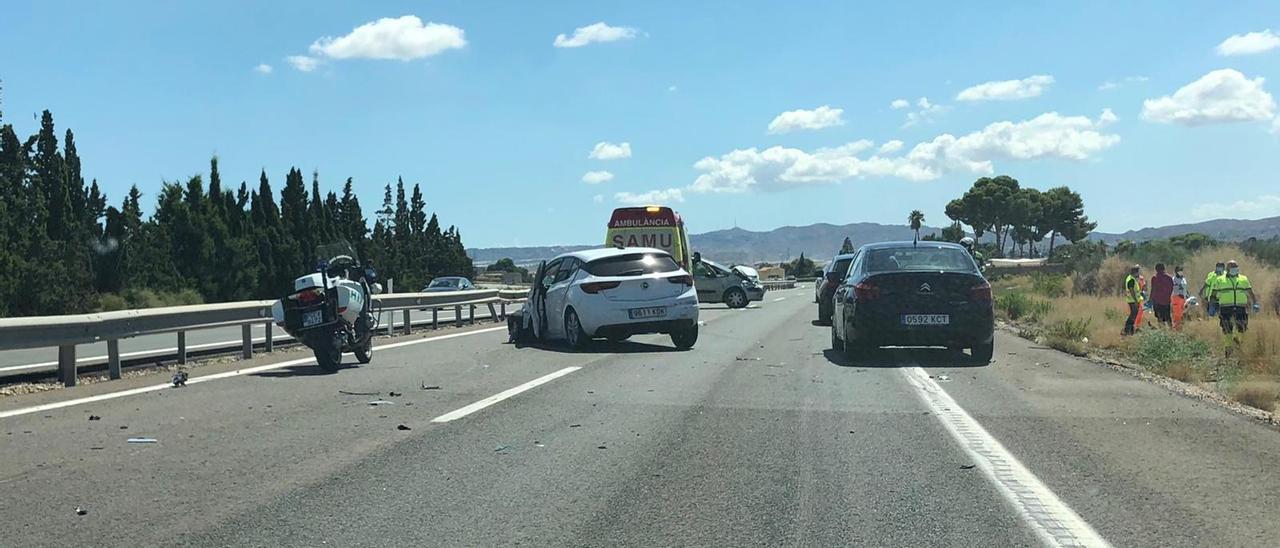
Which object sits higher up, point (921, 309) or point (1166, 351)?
point (921, 309)

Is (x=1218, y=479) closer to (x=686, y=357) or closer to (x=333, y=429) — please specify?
(x=333, y=429)

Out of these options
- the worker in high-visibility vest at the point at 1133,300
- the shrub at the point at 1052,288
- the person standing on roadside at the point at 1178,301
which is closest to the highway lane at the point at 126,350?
the worker in high-visibility vest at the point at 1133,300

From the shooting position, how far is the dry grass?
10.9 meters

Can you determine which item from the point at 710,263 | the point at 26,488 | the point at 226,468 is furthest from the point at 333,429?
the point at 710,263

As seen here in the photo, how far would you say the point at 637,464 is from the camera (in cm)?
738

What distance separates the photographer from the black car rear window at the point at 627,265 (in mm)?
17125

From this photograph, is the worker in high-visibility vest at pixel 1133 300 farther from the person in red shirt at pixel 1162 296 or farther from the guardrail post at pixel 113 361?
the guardrail post at pixel 113 361

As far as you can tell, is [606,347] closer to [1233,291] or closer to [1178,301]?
[1233,291]

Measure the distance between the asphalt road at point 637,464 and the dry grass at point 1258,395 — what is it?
644 mm

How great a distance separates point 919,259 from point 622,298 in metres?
4.44

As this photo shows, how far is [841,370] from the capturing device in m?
13.9

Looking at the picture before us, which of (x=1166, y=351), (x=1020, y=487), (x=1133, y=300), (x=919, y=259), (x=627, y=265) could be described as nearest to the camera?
(x=1020, y=487)

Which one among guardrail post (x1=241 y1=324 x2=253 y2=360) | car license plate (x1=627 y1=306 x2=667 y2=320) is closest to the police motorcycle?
guardrail post (x1=241 y1=324 x2=253 y2=360)

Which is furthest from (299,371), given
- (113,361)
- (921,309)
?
(921,309)
